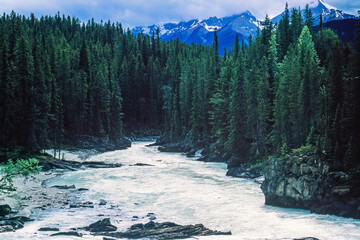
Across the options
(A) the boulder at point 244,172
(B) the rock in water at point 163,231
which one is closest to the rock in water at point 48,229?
(B) the rock in water at point 163,231

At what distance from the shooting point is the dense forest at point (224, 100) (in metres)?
30.8

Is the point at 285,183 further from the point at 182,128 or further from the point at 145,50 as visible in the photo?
the point at 145,50

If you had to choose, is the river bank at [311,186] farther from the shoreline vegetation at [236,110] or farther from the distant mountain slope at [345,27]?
the distant mountain slope at [345,27]

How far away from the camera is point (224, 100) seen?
62.5 metres

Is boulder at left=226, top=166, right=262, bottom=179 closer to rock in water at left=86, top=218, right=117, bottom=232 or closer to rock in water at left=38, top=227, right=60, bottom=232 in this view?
rock in water at left=86, top=218, right=117, bottom=232

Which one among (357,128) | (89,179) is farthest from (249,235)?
(89,179)

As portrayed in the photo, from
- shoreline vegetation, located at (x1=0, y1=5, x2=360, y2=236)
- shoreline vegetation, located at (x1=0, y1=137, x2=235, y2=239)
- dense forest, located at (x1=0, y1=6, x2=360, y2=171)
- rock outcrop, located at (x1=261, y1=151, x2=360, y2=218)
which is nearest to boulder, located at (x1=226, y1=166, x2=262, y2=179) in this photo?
shoreline vegetation, located at (x1=0, y1=5, x2=360, y2=236)

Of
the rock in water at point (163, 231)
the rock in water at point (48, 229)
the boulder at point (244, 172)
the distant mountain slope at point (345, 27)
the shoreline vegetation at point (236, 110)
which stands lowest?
the rock in water at point (48, 229)

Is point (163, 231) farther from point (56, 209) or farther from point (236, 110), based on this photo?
point (236, 110)

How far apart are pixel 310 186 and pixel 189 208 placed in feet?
31.3

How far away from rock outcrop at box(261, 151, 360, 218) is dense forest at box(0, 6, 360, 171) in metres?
1.15

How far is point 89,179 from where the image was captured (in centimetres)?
4275

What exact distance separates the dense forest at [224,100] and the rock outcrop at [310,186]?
1.15m

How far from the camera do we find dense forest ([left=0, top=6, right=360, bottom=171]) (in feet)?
101
